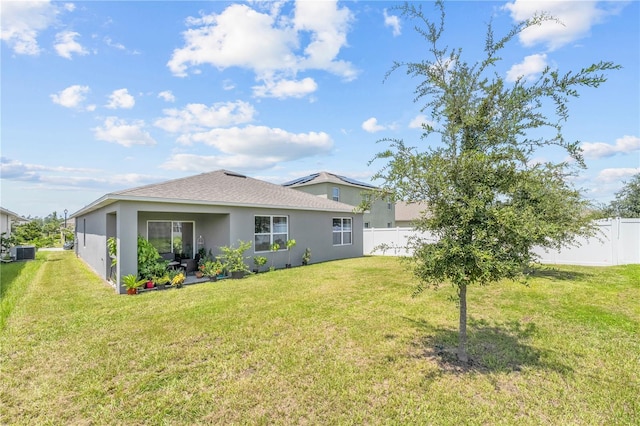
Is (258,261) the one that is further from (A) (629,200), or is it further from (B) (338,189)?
(A) (629,200)

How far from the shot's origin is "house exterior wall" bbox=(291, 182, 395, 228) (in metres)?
23.2

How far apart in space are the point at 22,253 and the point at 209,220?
12.1 meters

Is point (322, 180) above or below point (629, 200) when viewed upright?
above

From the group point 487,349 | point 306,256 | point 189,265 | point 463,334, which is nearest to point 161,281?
point 189,265

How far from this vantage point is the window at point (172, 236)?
11.6m

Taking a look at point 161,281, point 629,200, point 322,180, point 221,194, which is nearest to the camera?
point 161,281

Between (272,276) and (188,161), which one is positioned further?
(188,161)

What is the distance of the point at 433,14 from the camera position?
409 centimetres

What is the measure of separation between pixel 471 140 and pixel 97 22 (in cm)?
1017

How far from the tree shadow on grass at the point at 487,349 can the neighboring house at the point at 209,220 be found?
7.73 metres

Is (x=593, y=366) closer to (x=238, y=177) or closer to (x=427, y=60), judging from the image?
(x=427, y=60)

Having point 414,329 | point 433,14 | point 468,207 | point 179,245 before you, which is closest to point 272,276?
point 179,245

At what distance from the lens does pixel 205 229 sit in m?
12.3

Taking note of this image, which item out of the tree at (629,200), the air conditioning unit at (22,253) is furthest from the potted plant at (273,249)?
the tree at (629,200)
